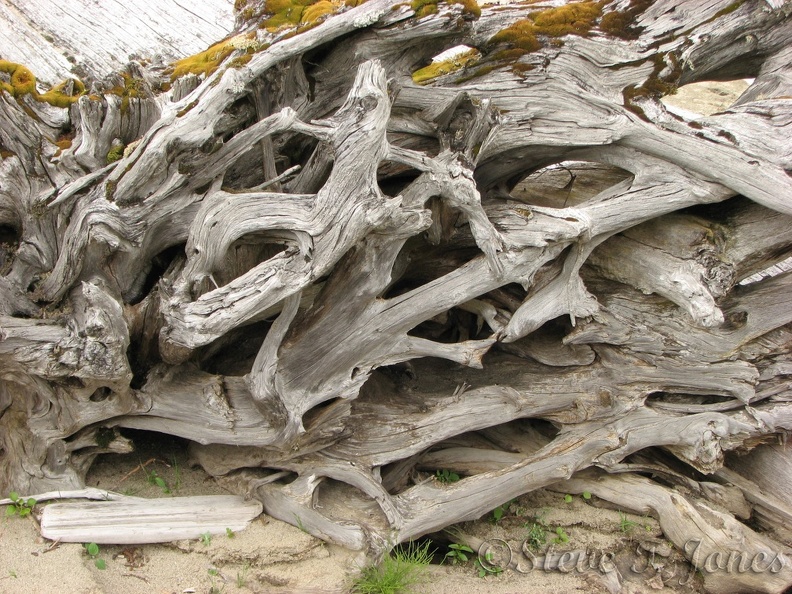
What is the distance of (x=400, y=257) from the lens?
5641 millimetres

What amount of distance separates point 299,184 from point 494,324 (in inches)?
77.9

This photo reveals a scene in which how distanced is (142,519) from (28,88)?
135 inches

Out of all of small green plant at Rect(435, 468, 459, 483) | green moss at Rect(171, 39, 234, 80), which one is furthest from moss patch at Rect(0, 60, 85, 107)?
small green plant at Rect(435, 468, 459, 483)

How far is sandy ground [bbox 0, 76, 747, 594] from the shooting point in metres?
4.95

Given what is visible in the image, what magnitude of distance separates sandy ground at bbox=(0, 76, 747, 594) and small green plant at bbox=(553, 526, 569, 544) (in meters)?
0.01

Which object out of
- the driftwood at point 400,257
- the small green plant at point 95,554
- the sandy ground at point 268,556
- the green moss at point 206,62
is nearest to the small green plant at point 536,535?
the sandy ground at point 268,556

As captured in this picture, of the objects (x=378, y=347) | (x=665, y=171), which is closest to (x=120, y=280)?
(x=378, y=347)

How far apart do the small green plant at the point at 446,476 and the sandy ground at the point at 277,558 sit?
1.48ft

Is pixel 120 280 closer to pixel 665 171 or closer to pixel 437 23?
pixel 437 23

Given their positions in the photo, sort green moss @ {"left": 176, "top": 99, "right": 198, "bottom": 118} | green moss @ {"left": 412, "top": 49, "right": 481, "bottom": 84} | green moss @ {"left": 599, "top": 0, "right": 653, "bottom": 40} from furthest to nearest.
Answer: green moss @ {"left": 412, "top": 49, "right": 481, "bottom": 84}, green moss @ {"left": 599, "top": 0, "right": 653, "bottom": 40}, green moss @ {"left": 176, "top": 99, "right": 198, "bottom": 118}

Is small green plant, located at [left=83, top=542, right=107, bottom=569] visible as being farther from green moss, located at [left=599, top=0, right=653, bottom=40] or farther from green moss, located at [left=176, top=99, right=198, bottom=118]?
green moss, located at [left=599, top=0, right=653, bottom=40]

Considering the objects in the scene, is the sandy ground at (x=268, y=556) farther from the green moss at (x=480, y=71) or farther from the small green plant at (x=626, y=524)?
the green moss at (x=480, y=71)

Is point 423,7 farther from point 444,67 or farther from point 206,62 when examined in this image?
point 206,62

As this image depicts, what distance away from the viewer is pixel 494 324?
5.68 metres
